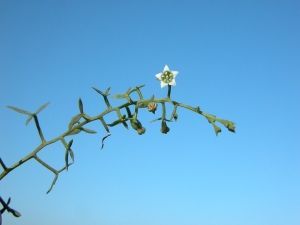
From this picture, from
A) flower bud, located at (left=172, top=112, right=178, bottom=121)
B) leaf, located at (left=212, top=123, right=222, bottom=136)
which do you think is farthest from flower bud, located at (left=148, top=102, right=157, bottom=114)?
leaf, located at (left=212, top=123, right=222, bottom=136)

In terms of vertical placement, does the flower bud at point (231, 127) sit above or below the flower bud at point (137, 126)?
below

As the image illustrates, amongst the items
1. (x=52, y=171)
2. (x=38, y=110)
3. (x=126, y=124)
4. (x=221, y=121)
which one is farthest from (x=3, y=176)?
(x=221, y=121)

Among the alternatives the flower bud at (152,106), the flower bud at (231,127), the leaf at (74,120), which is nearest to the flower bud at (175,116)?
the flower bud at (152,106)

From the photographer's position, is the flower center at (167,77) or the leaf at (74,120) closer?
the leaf at (74,120)

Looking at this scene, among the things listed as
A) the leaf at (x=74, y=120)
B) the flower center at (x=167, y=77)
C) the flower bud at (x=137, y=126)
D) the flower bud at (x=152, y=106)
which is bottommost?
the leaf at (x=74, y=120)

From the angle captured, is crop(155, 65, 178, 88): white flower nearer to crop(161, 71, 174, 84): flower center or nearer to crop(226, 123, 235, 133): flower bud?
crop(161, 71, 174, 84): flower center

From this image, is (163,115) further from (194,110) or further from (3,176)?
(3,176)

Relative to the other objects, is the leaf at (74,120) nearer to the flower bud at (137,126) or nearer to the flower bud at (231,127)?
the flower bud at (137,126)

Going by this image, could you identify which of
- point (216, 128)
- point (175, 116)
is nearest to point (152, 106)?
point (175, 116)
